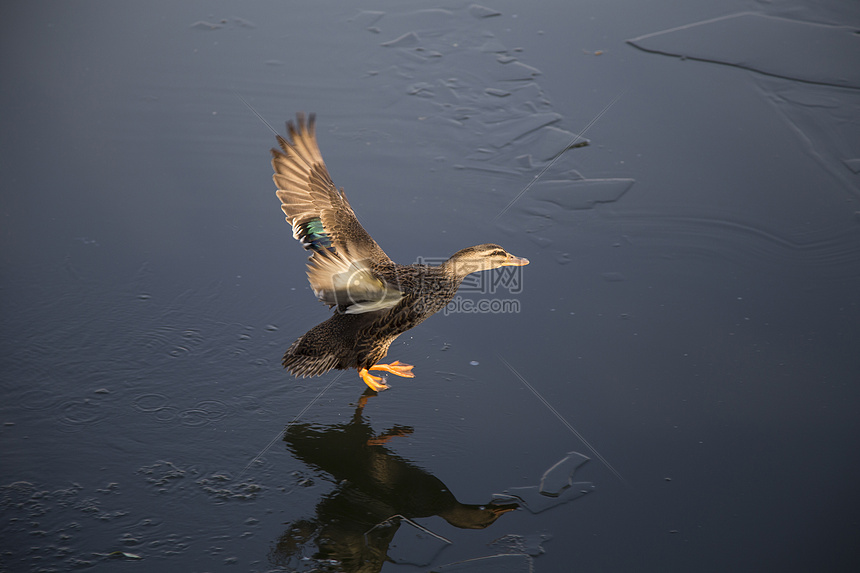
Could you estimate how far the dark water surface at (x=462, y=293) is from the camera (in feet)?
9.46

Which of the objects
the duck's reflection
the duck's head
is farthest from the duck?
the duck's reflection

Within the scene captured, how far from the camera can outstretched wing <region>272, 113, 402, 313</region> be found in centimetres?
332

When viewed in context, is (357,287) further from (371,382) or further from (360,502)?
(360,502)

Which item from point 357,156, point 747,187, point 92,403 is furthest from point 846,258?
point 92,403

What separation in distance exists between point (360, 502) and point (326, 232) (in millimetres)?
1451

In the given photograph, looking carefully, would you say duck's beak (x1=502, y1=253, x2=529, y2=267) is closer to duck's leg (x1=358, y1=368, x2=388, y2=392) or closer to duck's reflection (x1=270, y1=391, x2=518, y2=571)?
duck's leg (x1=358, y1=368, x2=388, y2=392)

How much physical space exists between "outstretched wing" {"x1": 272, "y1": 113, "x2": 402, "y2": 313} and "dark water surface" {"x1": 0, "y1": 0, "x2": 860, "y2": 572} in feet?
1.71

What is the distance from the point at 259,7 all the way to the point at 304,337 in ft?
15.4

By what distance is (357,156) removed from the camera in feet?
17.4

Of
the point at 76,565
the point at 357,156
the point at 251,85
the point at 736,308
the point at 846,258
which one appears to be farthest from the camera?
the point at 251,85

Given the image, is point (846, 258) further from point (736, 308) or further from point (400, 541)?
point (400, 541)

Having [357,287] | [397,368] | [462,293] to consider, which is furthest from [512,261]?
[357,287]

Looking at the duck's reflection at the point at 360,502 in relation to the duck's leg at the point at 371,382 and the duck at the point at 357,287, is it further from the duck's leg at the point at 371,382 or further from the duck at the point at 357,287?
the duck at the point at 357,287

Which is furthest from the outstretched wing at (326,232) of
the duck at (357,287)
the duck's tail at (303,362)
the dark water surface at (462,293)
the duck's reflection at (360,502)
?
the duck's reflection at (360,502)
